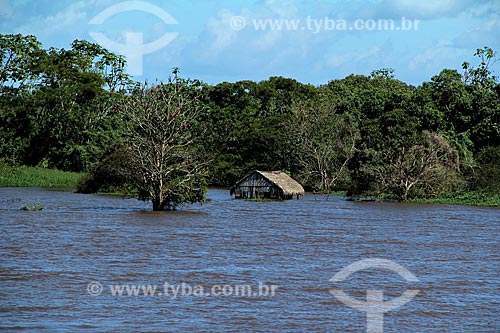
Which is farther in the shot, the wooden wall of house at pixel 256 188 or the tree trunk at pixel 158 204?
the wooden wall of house at pixel 256 188

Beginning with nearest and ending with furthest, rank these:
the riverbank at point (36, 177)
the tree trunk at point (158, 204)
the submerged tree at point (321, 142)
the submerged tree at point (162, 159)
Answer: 1. the submerged tree at point (162, 159)
2. the tree trunk at point (158, 204)
3. the submerged tree at point (321, 142)
4. the riverbank at point (36, 177)

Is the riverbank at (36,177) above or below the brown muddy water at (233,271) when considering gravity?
above

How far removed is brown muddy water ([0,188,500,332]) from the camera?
13188mm

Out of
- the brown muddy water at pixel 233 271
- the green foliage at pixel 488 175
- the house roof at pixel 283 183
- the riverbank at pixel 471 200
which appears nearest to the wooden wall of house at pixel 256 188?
the house roof at pixel 283 183

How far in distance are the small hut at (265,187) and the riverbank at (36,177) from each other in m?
14.8

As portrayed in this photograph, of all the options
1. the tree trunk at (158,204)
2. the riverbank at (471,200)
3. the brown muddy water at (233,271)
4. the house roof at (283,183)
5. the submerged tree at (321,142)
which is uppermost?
the submerged tree at (321,142)

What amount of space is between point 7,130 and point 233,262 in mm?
50698

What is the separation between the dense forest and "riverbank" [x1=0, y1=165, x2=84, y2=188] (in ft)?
6.44

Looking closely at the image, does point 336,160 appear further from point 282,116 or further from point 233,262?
point 233,262

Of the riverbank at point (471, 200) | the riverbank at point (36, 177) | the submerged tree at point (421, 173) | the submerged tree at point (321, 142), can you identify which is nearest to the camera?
the riverbank at point (471, 200)

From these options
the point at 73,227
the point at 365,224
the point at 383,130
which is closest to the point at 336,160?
the point at 383,130

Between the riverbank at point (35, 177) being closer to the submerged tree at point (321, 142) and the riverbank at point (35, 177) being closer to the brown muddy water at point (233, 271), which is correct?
the submerged tree at point (321, 142)

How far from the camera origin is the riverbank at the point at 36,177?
58109 millimetres

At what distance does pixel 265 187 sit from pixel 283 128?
11.7 metres
